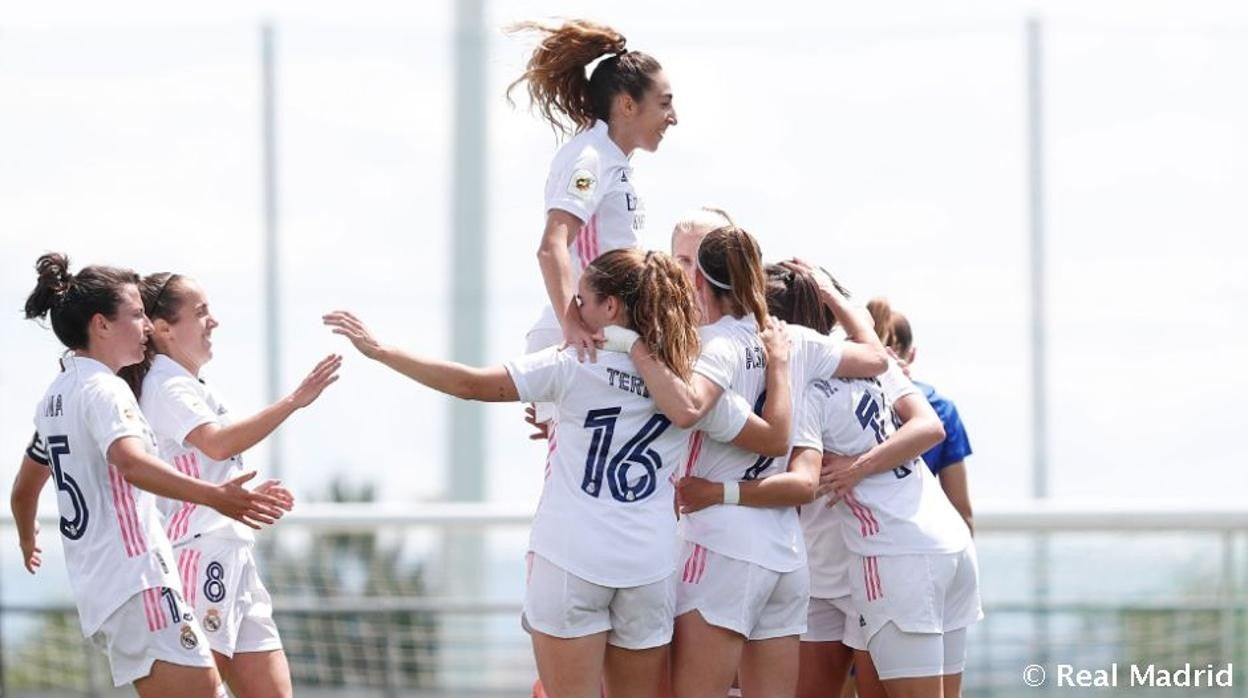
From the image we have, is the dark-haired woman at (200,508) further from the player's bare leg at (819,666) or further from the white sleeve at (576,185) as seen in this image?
the player's bare leg at (819,666)

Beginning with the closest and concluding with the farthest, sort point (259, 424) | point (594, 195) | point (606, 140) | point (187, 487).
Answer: point (187, 487) → point (259, 424) → point (594, 195) → point (606, 140)

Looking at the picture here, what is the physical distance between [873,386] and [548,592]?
3.86 ft

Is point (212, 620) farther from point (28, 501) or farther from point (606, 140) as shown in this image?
point (606, 140)

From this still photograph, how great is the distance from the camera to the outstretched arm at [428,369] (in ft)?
15.4

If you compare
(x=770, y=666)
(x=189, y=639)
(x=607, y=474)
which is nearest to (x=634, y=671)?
(x=770, y=666)

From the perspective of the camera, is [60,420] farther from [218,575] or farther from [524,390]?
[524,390]

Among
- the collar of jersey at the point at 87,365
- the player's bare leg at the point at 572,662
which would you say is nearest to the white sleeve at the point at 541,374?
the player's bare leg at the point at 572,662

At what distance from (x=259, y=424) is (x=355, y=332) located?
1.88ft

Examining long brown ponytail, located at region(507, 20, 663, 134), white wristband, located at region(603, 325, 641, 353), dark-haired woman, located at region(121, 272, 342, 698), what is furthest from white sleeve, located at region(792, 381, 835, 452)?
dark-haired woman, located at region(121, 272, 342, 698)

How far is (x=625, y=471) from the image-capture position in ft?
16.1

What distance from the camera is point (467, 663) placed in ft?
32.5

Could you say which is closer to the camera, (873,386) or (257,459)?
(873,386)

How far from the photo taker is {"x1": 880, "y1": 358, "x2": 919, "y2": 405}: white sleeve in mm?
5570

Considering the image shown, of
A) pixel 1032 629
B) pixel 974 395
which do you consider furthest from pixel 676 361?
pixel 974 395
